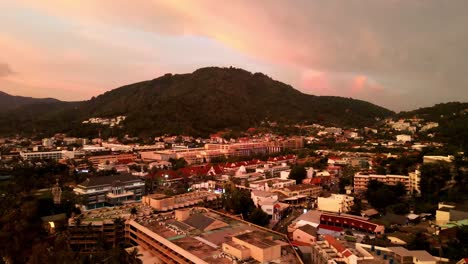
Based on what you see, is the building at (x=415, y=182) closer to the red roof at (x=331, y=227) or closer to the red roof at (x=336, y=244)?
the red roof at (x=331, y=227)

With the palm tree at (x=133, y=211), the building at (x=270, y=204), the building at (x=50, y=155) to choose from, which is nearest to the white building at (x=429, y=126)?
the building at (x=270, y=204)

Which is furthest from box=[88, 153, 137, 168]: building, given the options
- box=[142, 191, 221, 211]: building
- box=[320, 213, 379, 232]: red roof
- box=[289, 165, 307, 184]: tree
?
box=[320, 213, 379, 232]: red roof

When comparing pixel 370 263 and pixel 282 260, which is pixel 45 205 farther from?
pixel 370 263

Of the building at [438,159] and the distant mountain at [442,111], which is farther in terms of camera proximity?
the distant mountain at [442,111]

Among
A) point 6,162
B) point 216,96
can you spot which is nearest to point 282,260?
point 6,162

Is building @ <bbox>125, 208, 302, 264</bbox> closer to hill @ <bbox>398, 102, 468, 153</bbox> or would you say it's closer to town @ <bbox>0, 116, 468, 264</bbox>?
town @ <bbox>0, 116, 468, 264</bbox>

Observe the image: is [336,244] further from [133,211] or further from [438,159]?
[438,159]

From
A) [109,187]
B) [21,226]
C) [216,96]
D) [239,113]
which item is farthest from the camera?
[216,96]
